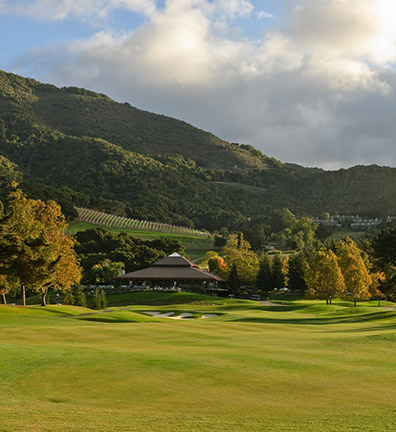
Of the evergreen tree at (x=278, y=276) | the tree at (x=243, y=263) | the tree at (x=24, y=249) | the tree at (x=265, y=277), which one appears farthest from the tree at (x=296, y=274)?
the tree at (x=24, y=249)

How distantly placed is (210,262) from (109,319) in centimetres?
7203

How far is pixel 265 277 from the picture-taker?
330 feet

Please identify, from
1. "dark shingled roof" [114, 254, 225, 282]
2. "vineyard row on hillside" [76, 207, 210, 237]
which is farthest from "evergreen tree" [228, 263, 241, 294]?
"vineyard row on hillside" [76, 207, 210, 237]

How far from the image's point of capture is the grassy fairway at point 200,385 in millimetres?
10180

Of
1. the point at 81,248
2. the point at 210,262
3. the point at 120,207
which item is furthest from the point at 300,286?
the point at 120,207

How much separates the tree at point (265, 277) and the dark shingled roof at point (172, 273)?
26.3ft

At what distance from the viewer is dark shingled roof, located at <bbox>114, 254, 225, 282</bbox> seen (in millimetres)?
91500

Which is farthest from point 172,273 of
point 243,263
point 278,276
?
point 278,276

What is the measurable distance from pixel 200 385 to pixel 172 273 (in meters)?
79.5

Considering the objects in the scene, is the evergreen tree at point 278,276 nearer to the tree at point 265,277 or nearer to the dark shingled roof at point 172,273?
the tree at point 265,277

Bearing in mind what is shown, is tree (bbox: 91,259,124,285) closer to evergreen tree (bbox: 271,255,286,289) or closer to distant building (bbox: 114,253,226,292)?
distant building (bbox: 114,253,226,292)

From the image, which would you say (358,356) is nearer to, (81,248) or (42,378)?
(42,378)

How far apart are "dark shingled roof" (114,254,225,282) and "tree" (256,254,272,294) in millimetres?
8017

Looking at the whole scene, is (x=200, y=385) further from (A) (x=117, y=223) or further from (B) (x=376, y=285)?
(A) (x=117, y=223)
